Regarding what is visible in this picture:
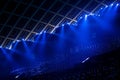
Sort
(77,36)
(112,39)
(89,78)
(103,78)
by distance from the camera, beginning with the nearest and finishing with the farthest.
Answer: (103,78) < (89,78) < (112,39) < (77,36)

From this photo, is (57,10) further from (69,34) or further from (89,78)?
(89,78)

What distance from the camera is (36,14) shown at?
26562 millimetres

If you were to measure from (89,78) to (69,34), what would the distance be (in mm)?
10309

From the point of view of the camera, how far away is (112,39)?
20.5 m

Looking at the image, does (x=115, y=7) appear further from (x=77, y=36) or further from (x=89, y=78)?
(x=89, y=78)

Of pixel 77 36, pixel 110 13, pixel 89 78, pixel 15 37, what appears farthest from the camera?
pixel 15 37

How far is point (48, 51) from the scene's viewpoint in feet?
91.5

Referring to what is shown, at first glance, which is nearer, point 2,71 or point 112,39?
point 112,39

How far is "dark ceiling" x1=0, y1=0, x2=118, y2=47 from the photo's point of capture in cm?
2494

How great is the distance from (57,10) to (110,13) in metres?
6.73

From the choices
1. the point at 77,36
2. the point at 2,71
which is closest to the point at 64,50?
the point at 77,36

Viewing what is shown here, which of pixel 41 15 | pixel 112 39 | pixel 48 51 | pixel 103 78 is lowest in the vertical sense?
pixel 103 78

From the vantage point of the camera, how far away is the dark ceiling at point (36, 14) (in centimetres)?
2494

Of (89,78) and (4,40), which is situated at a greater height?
(4,40)
